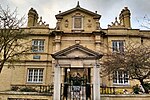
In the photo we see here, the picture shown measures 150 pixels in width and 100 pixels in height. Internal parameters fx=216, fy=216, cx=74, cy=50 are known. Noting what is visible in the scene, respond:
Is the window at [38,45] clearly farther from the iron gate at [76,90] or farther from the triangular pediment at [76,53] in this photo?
the iron gate at [76,90]

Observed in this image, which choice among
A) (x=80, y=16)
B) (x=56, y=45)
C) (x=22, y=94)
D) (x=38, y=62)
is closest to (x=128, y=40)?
(x=80, y=16)

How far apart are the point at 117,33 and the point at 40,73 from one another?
11177 mm

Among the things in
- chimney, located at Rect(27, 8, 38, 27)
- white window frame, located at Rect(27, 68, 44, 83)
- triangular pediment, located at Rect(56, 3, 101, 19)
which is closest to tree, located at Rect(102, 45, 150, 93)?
triangular pediment, located at Rect(56, 3, 101, 19)

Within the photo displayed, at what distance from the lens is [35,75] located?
2709 cm

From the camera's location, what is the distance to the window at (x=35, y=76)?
26.9 m

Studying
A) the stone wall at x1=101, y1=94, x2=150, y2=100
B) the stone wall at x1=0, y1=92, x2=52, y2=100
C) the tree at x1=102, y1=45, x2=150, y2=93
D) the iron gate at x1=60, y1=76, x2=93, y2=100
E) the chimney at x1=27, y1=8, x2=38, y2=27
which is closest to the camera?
the iron gate at x1=60, y1=76, x2=93, y2=100

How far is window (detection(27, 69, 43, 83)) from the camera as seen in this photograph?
88.4ft

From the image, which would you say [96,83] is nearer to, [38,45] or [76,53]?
[76,53]

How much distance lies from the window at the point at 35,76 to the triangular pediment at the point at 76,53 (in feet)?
36.6

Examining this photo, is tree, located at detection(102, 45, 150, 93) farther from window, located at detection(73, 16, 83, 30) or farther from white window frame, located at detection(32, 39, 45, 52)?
white window frame, located at detection(32, 39, 45, 52)

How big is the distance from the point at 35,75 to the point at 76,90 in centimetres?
1123

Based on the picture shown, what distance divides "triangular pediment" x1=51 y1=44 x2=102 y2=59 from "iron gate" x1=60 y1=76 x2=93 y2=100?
2.06 m

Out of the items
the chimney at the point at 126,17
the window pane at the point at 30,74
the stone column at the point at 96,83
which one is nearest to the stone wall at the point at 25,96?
the stone column at the point at 96,83

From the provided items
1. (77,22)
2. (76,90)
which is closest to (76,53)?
(76,90)
